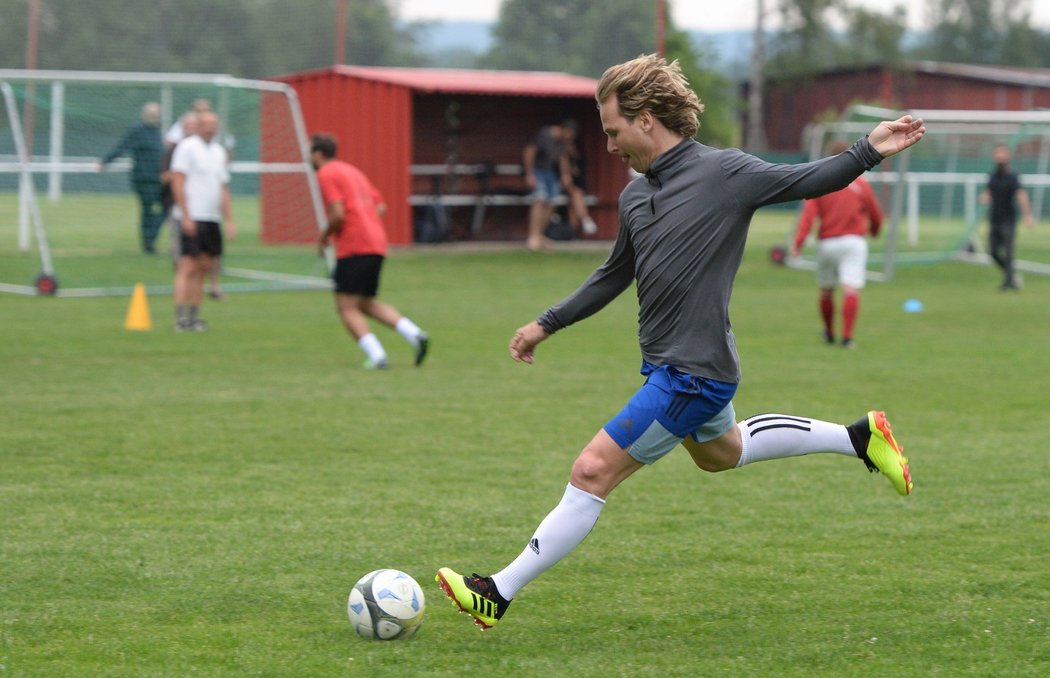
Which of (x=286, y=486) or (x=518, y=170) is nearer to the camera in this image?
(x=286, y=486)

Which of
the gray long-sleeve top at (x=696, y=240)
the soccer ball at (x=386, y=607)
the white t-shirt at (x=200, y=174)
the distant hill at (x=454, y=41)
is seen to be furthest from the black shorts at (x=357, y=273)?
the distant hill at (x=454, y=41)

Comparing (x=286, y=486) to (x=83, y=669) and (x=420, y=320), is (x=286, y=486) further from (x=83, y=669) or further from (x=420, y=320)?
(x=420, y=320)

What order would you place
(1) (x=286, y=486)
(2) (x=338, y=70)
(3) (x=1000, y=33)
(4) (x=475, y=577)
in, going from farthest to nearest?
(3) (x=1000, y=33), (2) (x=338, y=70), (1) (x=286, y=486), (4) (x=475, y=577)

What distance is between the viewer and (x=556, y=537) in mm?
4812

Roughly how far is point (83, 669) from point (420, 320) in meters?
11.2

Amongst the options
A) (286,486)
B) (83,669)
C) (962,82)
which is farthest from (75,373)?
(962,82)

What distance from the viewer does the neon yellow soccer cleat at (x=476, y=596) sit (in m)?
4.80

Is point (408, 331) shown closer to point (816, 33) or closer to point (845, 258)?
point (845, 258)

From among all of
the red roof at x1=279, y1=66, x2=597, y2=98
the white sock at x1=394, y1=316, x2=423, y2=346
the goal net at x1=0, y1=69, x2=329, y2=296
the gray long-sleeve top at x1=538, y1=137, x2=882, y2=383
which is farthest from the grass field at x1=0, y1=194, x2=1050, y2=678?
the red roof at x1=279, y1=66, x2=597, y2=98

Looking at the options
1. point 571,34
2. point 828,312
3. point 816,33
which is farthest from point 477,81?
point 816,33

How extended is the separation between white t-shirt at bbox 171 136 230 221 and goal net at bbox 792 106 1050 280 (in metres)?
10.3

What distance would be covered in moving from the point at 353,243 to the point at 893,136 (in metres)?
7.57

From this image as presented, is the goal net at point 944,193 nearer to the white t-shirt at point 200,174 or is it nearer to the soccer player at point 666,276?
the white t-shirt at point 200,174

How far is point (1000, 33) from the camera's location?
89.9m
